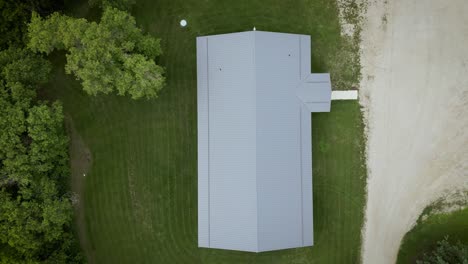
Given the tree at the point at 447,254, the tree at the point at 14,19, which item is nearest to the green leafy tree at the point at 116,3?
the tree at the point at 14,19

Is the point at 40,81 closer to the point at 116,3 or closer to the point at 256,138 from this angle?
the point at 116,3

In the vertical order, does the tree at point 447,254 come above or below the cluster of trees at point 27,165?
below

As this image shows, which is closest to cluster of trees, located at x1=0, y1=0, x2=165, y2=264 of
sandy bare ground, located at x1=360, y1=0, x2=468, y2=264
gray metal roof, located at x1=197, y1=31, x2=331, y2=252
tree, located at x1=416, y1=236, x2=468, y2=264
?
gray metal roof, located at x1=197, y1=31, x2=331, y2=252

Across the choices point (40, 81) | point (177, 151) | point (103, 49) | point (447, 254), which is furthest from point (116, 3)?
point (447, 254)

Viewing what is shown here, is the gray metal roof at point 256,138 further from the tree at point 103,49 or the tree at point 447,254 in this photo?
the tree at point 447,254

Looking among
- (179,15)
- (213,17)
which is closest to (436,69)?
(213,17)

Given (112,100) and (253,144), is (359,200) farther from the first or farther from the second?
(112,100)
